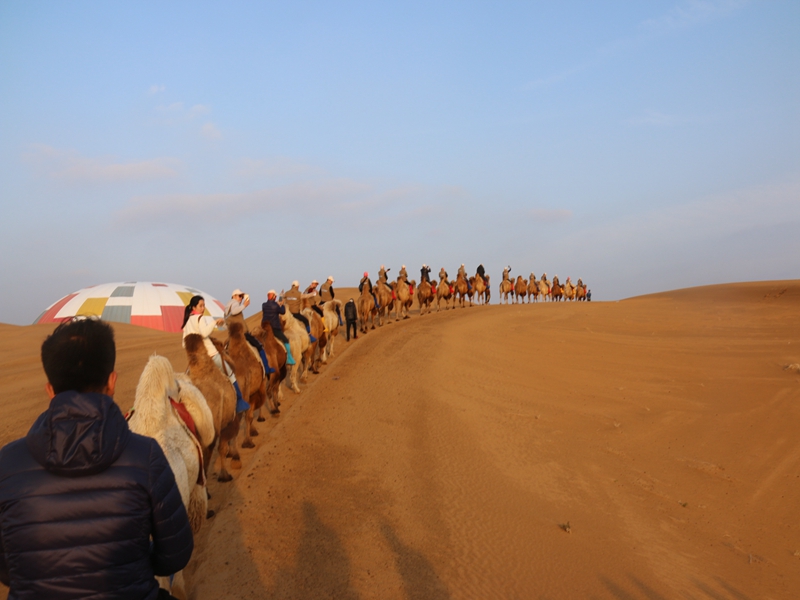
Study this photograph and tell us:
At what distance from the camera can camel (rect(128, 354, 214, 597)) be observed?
5.12 m

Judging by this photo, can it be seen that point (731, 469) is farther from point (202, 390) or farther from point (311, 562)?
point (202, 390)

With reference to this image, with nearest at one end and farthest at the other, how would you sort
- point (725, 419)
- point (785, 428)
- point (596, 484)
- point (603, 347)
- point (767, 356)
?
point (596, 484), point (785, 428), point (725, 419), point (767, 356), point (603, 347)

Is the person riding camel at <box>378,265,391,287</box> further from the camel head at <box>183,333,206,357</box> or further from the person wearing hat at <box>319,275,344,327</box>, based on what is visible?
the camel head at <box>183,333,206,357</box>

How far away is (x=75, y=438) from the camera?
2426 mm

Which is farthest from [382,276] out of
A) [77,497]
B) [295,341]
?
[77,497]

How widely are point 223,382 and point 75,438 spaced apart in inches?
234

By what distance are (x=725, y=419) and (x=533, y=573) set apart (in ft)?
28.8

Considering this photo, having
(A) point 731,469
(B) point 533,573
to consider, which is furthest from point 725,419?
(B) point 533,573

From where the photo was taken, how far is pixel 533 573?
7.19 m

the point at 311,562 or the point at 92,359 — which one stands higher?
the point at 92,359

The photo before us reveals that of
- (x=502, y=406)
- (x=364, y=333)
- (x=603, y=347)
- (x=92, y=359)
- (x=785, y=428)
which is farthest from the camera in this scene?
(x=364, y=333)

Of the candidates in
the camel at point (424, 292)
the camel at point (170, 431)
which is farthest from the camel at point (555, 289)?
the camel at point (170, 431)

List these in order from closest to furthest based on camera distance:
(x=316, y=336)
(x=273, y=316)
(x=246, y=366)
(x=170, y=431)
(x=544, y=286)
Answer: (x=170, y=431) < (x=246, y=366) < (x=273, y=316) < (x=316, y=336) < (x=544, y=286)

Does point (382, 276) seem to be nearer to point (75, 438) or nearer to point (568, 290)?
point (75, 438)
